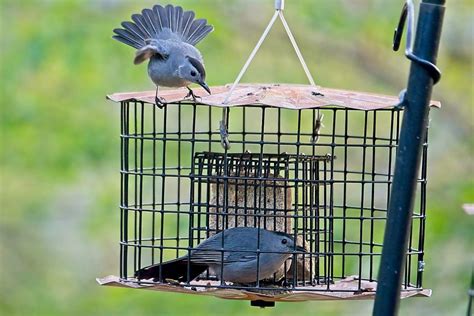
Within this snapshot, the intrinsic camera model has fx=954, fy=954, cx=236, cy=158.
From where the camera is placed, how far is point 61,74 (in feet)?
28.8

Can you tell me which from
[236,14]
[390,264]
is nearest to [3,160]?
[236,14]

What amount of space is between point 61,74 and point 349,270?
328 centimetres

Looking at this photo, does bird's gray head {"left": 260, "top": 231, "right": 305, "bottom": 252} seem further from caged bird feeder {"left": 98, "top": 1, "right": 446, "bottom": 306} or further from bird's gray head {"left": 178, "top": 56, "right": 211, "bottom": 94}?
bird's gray head {"left": 178, "top": 56, "right": 211, "bottom": 94}

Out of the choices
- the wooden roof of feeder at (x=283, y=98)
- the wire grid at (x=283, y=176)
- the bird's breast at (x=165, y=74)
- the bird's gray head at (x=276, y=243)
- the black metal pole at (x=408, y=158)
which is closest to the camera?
the black metal pole at (x=408, y=158)

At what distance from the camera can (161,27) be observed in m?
5.52

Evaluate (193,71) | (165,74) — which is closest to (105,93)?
(165,74)

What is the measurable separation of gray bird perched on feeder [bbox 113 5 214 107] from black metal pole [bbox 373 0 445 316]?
7.43ft

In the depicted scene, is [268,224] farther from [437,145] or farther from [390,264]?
[437,145]

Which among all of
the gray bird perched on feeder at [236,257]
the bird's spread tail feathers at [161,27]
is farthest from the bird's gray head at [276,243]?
the bird's spread tail feathers at [161,27]

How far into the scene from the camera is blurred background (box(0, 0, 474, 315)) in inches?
340

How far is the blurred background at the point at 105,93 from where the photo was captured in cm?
864

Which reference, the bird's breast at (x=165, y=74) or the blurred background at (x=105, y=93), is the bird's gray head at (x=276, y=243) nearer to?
the bird's breast at (x=165, y=74)

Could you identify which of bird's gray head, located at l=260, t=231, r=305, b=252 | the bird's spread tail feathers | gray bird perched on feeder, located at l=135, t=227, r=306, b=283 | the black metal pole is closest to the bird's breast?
the bird's spread tail feathers

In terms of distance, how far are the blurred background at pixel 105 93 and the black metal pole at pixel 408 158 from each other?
5.18 m
